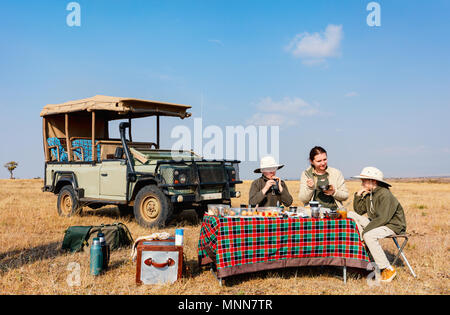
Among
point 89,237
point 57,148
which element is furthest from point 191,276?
point 57,148

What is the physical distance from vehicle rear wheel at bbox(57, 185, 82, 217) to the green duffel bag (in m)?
3.64

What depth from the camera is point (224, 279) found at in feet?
16.4

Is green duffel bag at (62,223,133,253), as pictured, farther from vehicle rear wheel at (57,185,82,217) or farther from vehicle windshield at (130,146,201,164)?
vehicle rear wheel at (57,185,82,217)

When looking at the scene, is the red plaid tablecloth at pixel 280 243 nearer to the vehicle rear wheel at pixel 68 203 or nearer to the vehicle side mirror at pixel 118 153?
the vehicle side mirror at pixel 118 153

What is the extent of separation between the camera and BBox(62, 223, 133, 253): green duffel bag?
6539 millimetres

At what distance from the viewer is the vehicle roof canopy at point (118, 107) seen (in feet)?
30.2

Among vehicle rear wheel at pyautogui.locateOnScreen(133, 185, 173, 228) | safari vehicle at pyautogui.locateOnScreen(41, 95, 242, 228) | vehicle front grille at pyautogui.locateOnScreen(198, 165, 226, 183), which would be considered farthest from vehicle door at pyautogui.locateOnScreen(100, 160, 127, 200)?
vehicle front grille at pyautogui.locateOnScreen(198, 165, 226, 183)

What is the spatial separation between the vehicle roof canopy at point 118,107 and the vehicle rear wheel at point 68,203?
2.04 m

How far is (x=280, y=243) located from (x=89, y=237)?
3500mm

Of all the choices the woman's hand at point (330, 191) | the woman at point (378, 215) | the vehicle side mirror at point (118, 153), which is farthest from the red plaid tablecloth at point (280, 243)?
the vehicle side mirror at point (118, 153)

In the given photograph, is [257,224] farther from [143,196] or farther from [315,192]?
[143,196]

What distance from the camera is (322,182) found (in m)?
5.69
